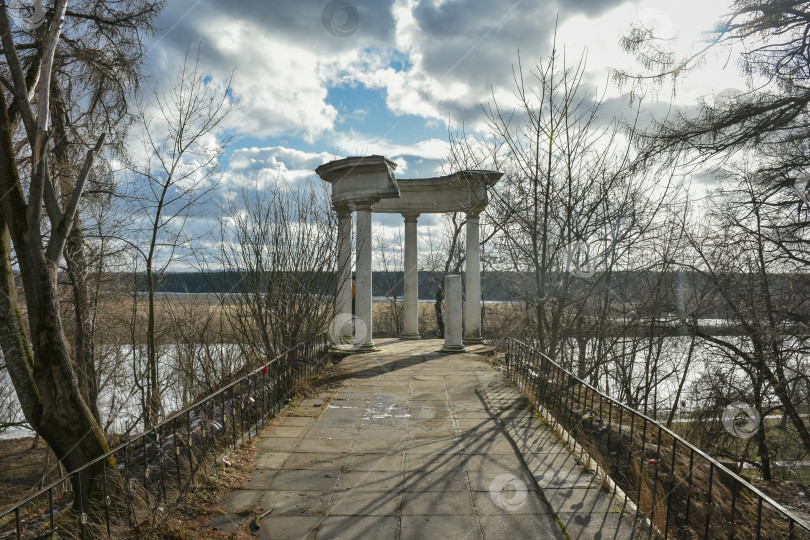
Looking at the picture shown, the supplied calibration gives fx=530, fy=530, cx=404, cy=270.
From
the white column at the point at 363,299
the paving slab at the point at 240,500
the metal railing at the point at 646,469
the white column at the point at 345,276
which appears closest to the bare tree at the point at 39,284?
the paving slab at the point at 240,500

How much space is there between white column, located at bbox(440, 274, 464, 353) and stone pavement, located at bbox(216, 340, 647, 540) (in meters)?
5.35

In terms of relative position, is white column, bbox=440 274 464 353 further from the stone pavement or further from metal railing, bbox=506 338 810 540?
the stone pavement

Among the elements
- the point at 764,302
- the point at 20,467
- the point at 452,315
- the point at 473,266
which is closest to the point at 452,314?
the point at 452,315

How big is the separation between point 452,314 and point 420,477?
9490 millimetres

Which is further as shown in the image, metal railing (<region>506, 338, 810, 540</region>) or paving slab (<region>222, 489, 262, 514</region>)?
metal railing (<region>506, 338, 810, 540</region>)

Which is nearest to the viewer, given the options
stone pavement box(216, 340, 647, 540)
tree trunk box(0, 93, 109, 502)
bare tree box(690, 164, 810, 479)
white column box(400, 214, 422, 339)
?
stone pavement box(216, 340, 647, 540)

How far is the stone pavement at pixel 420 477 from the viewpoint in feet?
15.2

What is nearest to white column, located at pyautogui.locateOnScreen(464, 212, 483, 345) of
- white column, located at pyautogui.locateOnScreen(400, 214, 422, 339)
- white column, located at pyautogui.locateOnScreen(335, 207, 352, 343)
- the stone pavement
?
white column, located at pyautogui.locateOnScreen(400, 214, 422, 339)

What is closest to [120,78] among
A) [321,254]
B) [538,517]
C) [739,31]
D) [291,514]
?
[321,254]

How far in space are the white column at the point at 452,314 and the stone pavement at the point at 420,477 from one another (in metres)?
5.35

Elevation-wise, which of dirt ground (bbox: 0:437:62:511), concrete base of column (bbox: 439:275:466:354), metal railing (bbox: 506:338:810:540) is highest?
concrete base of column (bbox: 439:275:466:354)

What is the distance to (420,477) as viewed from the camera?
227 inches

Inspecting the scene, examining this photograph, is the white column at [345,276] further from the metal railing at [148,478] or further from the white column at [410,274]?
the metal railing at [148,478]

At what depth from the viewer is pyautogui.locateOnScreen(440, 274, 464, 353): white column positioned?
48.6 ft
